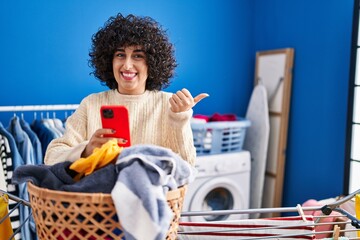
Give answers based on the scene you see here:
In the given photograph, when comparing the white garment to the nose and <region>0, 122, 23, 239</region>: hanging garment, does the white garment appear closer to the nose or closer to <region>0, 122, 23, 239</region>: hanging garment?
the nose

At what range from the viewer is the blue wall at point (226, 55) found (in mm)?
2418

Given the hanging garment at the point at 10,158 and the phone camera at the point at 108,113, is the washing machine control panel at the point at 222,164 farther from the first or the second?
the phone camera at the point at 108,113

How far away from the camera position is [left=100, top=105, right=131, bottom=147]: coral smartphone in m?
0.72

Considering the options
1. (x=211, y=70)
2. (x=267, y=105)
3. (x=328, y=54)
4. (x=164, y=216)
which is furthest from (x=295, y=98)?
(x=164, y=216)

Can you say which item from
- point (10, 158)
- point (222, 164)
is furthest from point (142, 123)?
point (222, 164)

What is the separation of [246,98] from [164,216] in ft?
8.86

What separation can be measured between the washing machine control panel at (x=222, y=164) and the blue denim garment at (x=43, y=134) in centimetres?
92

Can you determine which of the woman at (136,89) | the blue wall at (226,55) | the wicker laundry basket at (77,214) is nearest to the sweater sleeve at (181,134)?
the woman at (136,89)

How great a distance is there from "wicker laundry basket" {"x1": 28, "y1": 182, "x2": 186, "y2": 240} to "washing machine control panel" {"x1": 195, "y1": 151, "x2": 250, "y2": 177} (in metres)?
1.85

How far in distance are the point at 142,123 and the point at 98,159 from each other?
0.37 metres

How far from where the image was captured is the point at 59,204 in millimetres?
650

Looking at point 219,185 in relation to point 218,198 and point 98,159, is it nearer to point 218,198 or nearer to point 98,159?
point 218,198

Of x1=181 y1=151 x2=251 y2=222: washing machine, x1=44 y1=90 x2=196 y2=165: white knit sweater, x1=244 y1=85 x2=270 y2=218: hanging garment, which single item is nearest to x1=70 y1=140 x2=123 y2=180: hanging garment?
x1=44 y1=90 x2=196 y2=165: white knit sweater

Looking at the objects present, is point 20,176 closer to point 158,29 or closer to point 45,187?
point 45,187
